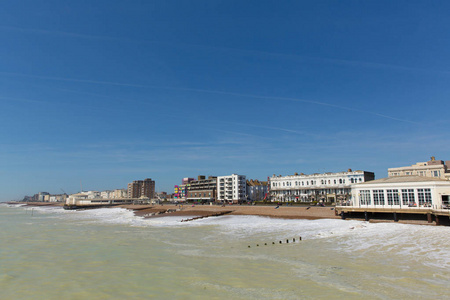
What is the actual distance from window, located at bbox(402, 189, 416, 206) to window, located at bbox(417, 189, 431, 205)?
0.93 metres

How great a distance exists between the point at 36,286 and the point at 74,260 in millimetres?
6986

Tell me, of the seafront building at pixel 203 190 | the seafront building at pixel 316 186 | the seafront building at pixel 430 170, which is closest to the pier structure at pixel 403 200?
the seafront building at pixel 430 170

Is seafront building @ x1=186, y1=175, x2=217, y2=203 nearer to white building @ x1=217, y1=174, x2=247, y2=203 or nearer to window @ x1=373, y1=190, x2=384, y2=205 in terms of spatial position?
white building @ x1=217, y1=174, x2=247, y2=203

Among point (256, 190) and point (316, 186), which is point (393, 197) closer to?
point (316, 186)

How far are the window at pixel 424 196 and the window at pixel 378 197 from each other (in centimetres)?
531

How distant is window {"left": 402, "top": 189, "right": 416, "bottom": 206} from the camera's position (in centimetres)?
4541

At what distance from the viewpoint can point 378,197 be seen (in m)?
49.0

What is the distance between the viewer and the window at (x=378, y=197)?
4861 cm

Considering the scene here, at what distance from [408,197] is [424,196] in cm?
218

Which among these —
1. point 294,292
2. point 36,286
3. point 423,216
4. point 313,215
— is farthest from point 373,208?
point 36,286

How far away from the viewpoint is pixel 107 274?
61.9 feet

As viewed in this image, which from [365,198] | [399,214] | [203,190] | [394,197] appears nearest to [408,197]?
[394,197]

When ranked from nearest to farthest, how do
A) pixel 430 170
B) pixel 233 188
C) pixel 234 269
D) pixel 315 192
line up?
pixel 234 269
pixel 430 170
pixel 315 192
pixel 233 188

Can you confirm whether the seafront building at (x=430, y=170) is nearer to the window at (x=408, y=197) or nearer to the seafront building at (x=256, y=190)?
the window at (x=408, y=197)
